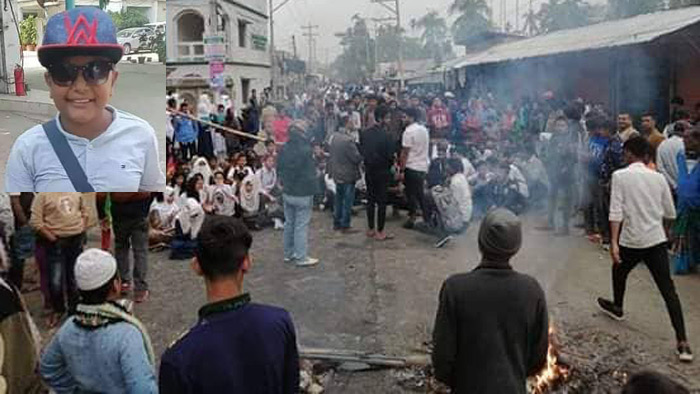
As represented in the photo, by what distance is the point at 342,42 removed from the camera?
212 ft

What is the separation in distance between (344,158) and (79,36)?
658 cm

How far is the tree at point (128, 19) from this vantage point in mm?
2058

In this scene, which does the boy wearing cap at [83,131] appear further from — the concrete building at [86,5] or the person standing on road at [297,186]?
the person standing on road at [297,186]

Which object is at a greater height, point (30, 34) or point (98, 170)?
point (30, 34)

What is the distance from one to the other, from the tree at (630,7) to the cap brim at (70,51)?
955 inches

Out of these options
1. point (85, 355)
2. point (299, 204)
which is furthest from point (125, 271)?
point (85, 355)

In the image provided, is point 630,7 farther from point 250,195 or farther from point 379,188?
point 250,195

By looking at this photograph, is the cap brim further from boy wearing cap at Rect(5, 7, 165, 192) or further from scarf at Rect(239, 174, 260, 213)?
scarf at Rect(239, 174, 260, 213)

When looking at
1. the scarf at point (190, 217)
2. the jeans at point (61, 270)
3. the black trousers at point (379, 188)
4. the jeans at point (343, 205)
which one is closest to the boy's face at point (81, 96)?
the jeans at point (61, 270)

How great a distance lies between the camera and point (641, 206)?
15.8 feet

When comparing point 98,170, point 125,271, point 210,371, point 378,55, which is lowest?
point 125,271

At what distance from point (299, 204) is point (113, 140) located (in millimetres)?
5005

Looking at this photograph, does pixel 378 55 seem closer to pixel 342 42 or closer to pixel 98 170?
pixel 342 42

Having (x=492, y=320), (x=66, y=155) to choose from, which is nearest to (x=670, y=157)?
(x=492, y=320)
